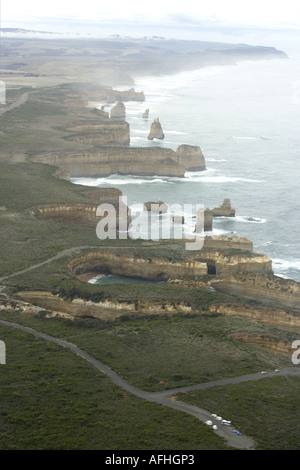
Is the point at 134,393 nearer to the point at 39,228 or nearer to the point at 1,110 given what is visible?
the point at 39,228

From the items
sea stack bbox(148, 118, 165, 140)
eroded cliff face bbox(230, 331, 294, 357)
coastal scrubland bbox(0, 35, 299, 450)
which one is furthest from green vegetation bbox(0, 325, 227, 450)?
sea stack bbox(148, 118, 165, 140)

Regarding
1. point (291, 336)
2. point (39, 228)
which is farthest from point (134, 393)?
point (39, 228)

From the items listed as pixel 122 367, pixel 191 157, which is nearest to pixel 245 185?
pixel 191 157

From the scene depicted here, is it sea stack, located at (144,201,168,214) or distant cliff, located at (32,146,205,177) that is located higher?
distant cliff, located at (32,146,205,177)

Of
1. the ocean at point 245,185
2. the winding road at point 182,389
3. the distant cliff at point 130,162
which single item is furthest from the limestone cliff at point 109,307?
the distant cliff at point 130,162

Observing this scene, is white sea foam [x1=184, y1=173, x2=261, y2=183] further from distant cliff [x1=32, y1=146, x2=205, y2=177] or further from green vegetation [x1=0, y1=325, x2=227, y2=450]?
green vegetation [x1=0, y1=325, x2=227, y2=450]
